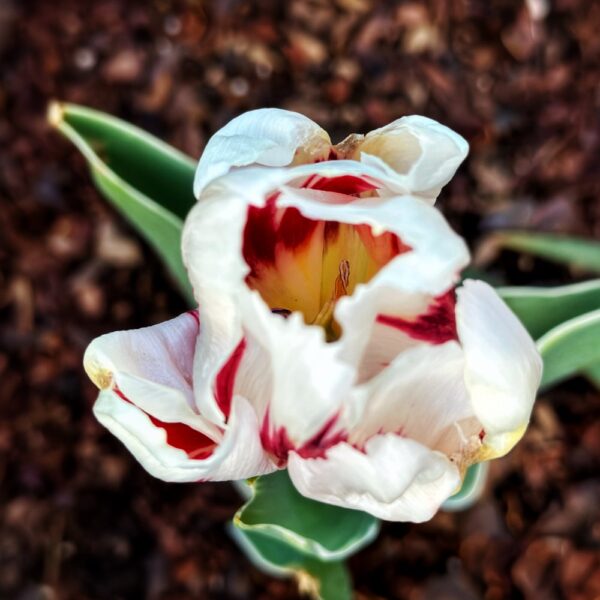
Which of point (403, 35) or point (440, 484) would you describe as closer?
point (440, 484)

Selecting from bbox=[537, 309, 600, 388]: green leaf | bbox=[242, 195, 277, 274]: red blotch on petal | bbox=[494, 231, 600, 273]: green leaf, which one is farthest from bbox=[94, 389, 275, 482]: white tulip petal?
bbox=[494, 231, 600, 273]: green leaf

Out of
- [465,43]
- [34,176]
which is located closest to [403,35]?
[465,43]

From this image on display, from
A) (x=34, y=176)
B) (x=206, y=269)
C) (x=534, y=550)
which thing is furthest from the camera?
(x=34, y=176)

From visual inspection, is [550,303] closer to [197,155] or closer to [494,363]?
[494,363]

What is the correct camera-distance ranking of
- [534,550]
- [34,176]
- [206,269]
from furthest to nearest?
[34,176], [534,550], [206,269]

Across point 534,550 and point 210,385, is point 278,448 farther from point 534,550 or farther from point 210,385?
point 534,550

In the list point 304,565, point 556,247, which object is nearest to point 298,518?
point 304,565
